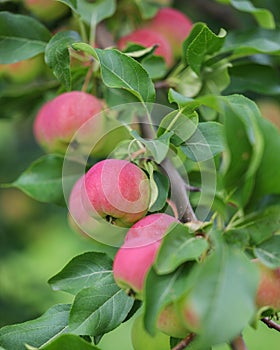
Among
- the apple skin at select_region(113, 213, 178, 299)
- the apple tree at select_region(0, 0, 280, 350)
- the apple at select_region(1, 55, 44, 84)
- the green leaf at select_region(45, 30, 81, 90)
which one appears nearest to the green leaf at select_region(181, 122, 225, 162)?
the apple tree at select_region(0, 0, 280, 350)

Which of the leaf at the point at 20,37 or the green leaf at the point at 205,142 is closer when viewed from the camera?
the green leaf at the point at 205,142

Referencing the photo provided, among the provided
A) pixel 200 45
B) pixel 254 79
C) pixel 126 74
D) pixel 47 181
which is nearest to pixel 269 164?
pixel 126 74

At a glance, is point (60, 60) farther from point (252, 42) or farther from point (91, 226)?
point (252, 42)

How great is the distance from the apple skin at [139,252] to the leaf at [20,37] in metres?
0.44

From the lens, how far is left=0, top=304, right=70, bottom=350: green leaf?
0.79 meters

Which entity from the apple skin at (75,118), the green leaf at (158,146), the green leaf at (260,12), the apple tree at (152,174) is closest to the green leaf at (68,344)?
the apple tree at (152,174)

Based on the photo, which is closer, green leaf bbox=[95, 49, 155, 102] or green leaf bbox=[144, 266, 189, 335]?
green leaf bbox=[144, 266, 189, 335]

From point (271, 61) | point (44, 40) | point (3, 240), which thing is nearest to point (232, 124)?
point (44, 40)

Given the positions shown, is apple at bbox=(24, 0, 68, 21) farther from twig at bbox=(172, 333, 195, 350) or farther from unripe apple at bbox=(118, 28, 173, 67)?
twig at bbox=(172, 333, 195, 350)

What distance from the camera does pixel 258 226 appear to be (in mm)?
673

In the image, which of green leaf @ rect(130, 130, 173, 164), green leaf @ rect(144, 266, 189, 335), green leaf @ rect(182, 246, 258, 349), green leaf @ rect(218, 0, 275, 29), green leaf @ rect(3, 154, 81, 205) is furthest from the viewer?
green leaf @ rect(218, 0, 275, 29)

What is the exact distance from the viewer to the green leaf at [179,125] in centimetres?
78

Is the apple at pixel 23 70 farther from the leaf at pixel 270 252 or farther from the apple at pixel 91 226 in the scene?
the leaf at pixel 270 252

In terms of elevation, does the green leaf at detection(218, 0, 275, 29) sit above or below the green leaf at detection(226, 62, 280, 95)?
above
